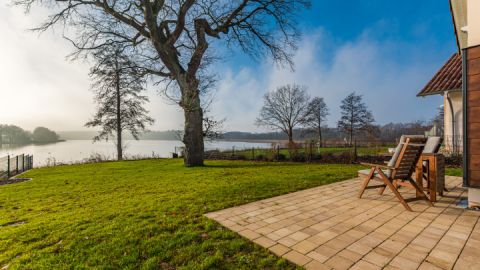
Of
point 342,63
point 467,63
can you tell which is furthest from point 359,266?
point 342,63

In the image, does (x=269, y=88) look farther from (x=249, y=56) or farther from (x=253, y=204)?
(x=253, y=204)

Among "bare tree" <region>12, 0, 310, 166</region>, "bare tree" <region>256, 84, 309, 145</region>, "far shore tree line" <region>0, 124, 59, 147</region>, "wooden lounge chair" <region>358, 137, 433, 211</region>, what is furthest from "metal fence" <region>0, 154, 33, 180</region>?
"bare tree" <region>256, 84, 309, 145</region>

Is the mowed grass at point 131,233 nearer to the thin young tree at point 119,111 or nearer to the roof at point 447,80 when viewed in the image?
the roof at point 447,80

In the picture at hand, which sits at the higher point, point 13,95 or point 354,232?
point 13,95

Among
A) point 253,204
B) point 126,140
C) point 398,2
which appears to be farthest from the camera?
point 126,140

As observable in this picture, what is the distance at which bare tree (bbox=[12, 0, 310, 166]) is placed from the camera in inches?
429

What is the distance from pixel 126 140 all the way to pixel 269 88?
24.0m

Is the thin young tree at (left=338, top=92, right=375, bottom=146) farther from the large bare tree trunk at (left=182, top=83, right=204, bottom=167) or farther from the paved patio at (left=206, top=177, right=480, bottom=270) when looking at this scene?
the paved patio at (left=206, top=177, right=480, bottom=270)

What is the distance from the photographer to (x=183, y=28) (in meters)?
11.6

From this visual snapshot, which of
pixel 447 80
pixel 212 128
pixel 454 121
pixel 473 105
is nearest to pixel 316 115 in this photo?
pixel 212 128

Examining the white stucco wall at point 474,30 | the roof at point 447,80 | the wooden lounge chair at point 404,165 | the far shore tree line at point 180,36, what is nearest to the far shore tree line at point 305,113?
the roof at point 447,80

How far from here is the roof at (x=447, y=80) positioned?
10.5m

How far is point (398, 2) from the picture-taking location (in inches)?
421

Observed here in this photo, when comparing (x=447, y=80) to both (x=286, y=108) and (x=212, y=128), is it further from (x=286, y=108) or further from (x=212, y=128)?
(x=286, y=108)
